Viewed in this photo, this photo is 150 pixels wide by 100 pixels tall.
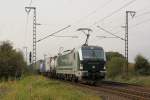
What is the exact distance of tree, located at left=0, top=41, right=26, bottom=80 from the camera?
45062mm

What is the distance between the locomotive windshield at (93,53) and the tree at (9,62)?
12.8 m

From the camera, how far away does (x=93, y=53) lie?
114 feet

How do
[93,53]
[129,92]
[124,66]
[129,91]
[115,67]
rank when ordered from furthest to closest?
[115,67]
[124,66]
[93,53]
[129,91]
[129,92]

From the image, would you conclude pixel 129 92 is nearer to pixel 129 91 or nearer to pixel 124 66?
pixel 129 91

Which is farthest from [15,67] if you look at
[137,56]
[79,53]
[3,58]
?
[137,56]

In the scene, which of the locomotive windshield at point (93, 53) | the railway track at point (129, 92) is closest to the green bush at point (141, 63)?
the locomotive windshield at point (93, 53)

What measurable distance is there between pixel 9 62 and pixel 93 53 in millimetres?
14608

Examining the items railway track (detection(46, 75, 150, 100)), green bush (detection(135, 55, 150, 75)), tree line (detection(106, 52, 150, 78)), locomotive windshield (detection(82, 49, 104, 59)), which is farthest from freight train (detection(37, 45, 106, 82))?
green bush (detection(135, 55, 150, 75))

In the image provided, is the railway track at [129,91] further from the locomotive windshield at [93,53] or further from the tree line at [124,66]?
the tree line at [124,66]

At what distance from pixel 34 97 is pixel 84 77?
625 inches

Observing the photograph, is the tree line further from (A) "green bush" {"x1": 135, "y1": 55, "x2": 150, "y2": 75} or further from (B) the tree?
(B) the tree

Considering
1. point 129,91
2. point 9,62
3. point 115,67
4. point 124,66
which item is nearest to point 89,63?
point 129,91

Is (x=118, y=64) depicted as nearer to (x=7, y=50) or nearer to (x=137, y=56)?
(x=137, y=56)

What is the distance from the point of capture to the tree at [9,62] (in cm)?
4506
